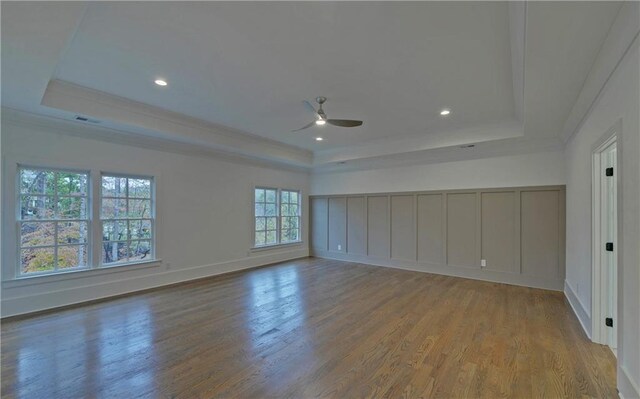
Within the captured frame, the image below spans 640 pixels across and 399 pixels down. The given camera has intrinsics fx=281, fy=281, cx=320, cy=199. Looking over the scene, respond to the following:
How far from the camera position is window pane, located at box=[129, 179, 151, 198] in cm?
492

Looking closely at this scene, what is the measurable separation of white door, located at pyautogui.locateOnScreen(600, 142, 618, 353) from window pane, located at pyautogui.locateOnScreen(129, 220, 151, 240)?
253 inches

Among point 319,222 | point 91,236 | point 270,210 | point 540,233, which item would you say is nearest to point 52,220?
point 91,236

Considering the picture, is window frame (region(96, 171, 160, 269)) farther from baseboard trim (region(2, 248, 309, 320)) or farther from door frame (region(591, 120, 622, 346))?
door frame (region(591, 120, 622, 346))

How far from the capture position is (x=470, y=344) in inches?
115

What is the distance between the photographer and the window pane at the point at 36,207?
3826mm

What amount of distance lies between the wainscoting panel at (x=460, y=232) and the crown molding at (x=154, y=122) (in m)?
2.66

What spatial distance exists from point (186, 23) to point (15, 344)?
3.65m

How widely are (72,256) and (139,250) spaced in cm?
91

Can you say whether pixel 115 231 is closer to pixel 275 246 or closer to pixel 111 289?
pixel 111 289

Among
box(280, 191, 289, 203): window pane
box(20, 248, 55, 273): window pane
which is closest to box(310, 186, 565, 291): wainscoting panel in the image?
box(280, 191, 289, 203): window pane

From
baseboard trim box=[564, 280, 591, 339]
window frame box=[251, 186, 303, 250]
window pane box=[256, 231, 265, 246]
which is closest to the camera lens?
baseboard trim box=[564, 280, 591, 339]

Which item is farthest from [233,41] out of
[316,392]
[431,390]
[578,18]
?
[431,390]

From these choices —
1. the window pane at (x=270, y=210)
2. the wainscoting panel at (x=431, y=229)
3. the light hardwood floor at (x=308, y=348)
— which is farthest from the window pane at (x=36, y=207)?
the wainscoting panel at (x=431, y=229)

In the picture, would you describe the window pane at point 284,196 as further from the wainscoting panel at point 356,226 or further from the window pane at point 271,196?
the wainscoting panel at point 356,226
